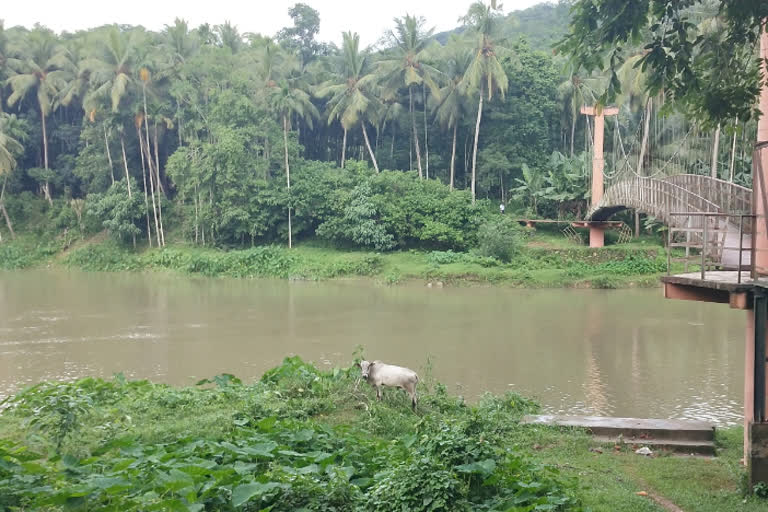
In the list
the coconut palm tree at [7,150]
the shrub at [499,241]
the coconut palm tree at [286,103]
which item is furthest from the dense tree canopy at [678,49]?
the coconut palm tree at [7,150]

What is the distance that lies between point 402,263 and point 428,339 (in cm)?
1308

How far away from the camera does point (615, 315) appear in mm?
18125

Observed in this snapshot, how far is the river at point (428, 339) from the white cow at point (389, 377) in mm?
1502

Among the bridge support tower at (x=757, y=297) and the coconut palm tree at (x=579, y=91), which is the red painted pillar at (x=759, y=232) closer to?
the bridge support tower at (x=757, y=297)

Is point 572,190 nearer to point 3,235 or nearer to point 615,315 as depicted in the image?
point 615,315

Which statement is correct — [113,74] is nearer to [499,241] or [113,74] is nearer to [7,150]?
[7,150]

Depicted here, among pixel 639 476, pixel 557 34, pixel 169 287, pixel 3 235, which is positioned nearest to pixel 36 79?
pixel 3 235

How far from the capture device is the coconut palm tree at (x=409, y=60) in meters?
31.9

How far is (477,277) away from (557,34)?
981 inches

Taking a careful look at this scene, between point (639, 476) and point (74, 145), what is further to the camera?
point (74, 145)

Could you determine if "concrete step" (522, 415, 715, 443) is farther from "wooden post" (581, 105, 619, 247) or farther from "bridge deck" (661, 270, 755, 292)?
"wooden post" (581, 105, 619, 247)

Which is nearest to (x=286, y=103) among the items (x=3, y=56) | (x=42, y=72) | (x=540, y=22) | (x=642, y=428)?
(x=42, y=72)

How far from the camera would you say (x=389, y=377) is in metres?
7.73

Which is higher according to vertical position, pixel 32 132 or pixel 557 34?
pixel 557 34
